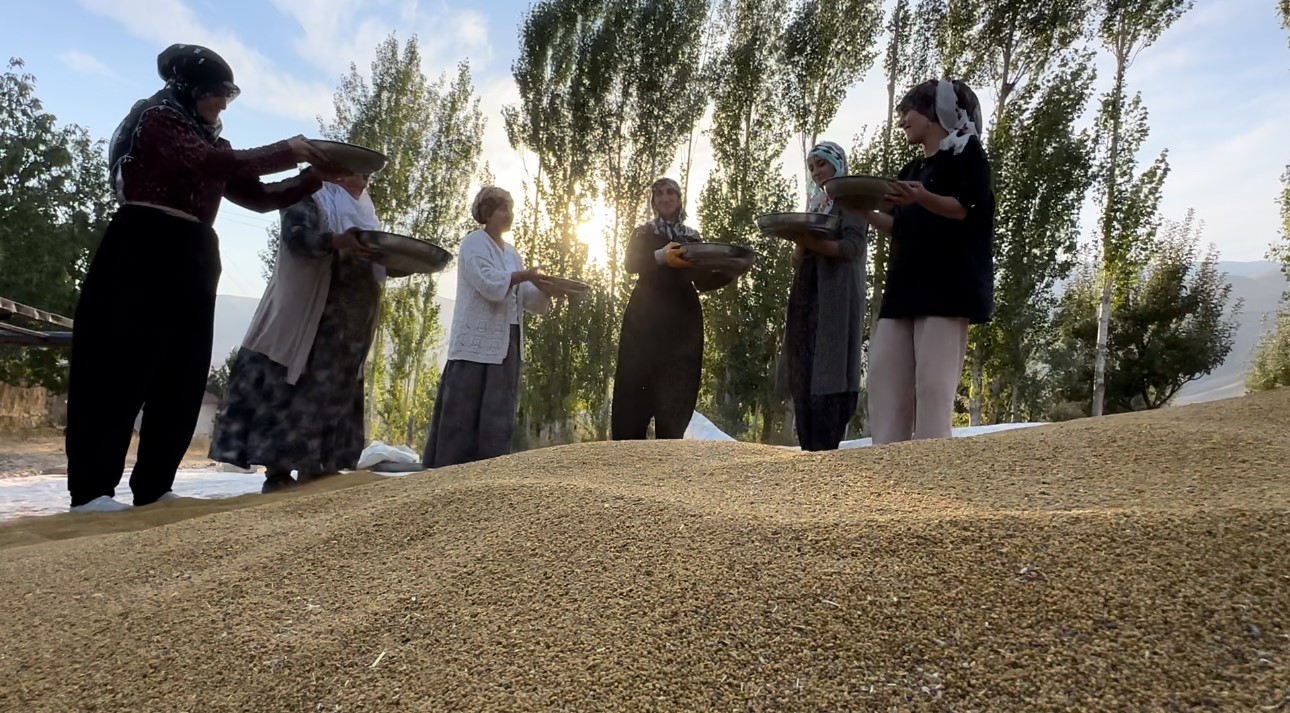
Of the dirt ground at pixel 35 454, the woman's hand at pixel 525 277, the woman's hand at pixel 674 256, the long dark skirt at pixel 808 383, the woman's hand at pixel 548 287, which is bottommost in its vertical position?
the dirt ground at pixel 35 454

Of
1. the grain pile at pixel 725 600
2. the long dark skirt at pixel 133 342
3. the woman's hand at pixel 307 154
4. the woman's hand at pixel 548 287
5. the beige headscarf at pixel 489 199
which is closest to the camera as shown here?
the grain pile at pixel 725 600

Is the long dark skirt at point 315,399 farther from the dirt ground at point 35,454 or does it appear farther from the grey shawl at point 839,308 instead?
the dirt ground at point 35,454

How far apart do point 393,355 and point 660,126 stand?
5.92 metres

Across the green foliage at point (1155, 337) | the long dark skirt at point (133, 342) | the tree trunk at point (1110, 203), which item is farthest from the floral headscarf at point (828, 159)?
the green foliage at point (1155, 337)

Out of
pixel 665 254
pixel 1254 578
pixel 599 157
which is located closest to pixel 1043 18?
pixel 599 157

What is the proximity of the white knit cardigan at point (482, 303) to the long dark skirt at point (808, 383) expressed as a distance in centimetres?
122

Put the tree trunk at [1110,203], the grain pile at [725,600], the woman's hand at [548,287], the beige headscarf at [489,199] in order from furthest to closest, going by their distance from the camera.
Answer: the tree trunk at [1110,203] → the beige headscarf at [489,199] → the woman's hand at [548,287] → the grain pile at [725,600]

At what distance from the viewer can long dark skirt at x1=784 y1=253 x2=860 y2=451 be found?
2.77m

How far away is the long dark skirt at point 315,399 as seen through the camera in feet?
8.54

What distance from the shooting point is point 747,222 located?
35.0 ft

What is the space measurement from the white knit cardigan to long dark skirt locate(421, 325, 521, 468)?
2.4 inches

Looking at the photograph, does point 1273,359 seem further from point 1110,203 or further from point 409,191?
point 409,191

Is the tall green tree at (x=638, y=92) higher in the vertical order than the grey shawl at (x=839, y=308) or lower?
higher

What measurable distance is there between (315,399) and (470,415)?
669 millimetres
